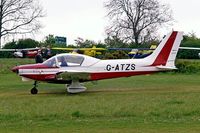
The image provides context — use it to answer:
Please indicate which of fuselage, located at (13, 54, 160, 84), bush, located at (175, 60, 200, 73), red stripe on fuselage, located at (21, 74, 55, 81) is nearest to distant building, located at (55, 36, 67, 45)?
bush, located at (175, 60, 200, 73)

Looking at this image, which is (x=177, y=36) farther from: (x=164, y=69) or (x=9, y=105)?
(x=9, y=105)

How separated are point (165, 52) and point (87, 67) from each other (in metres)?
3.98

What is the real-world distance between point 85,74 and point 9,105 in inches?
219

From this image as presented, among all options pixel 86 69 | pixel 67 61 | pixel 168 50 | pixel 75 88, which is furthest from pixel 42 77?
pixel 168 50

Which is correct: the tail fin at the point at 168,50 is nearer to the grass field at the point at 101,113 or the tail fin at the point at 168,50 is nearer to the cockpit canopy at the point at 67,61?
the grass field at the point at 101,113

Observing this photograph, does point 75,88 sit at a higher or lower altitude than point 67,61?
lower

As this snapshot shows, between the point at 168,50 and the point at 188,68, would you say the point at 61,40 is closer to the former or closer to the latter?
the point at 188,68

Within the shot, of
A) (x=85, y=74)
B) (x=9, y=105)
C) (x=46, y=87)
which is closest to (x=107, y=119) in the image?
(x=9, y=105)

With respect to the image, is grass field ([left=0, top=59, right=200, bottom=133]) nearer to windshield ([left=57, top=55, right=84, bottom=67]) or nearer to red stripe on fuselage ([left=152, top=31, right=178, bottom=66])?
windshield ([left=57, top=55, right=84, bottom=67])

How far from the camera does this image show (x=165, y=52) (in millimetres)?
23938

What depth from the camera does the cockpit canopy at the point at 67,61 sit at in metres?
22.4

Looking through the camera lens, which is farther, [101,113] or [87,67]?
[87,67]

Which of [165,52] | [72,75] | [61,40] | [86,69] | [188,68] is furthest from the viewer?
[61,40]

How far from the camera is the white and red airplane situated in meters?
22.3
